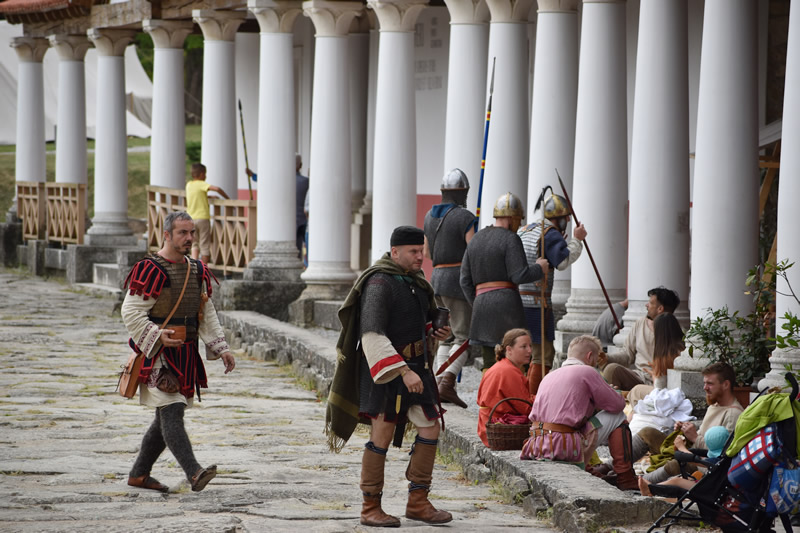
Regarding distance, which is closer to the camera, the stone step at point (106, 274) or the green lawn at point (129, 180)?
the stone step at point (106, 274)

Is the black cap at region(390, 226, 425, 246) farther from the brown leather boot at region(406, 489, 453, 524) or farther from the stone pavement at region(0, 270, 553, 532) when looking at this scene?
the stone pavement at region(0, 270, 553, 532)

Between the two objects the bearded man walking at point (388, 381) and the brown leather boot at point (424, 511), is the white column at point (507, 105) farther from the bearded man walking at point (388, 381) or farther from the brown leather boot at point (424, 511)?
the brown leather boot at point (424, 511)

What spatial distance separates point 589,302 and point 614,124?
149 centimetres

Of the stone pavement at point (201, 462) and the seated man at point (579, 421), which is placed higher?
the seated man at point (579, 421)

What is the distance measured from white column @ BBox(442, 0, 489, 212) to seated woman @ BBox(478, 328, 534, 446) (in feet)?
17.8

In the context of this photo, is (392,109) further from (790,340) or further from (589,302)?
(790,340)

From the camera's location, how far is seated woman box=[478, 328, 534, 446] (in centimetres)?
859

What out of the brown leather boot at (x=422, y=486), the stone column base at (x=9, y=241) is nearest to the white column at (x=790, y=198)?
the brown leather boot at (x=422, y=486)

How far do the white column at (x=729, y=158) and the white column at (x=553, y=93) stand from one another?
294 cm

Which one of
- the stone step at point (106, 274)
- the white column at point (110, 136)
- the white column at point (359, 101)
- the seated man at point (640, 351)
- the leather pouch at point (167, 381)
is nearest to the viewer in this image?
the leather pouch at point (167, 381)

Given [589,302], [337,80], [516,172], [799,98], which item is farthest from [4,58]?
[799,98]

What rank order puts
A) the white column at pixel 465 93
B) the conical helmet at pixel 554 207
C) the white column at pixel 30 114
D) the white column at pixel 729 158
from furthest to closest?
the white column at pixel 30 114 → the white column at pixel 465 93 → the conical helmet at pixel 554 207 → the white column at pixel 729 158

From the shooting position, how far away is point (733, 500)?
6.40 meters

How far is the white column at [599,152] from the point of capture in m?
11.6
